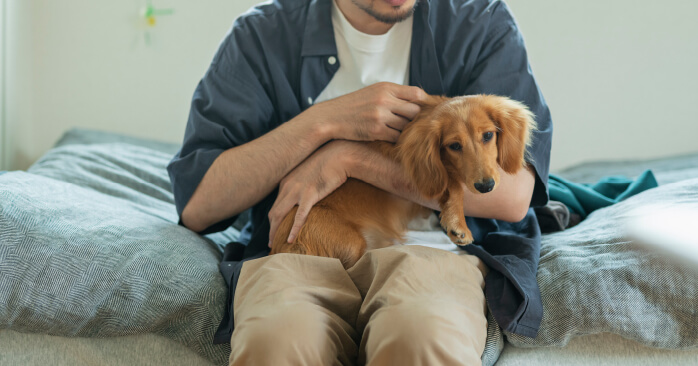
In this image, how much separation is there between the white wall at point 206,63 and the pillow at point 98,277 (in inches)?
66.0

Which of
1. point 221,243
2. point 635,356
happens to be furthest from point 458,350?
point 221,243

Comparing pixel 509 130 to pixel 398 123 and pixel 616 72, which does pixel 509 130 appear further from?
pixel 616 72

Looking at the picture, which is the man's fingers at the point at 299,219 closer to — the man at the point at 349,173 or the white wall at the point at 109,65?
the man at the point at 349,173

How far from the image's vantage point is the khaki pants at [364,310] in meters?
0.96

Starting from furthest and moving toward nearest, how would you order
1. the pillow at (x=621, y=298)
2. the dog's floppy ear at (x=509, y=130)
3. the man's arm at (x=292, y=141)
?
1. the man's arm at (x=292, y=141)
2. the dog's floppy ear at (x=509, y=130)
3. the pillow at (x=621, y=298)

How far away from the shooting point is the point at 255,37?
5.20ft

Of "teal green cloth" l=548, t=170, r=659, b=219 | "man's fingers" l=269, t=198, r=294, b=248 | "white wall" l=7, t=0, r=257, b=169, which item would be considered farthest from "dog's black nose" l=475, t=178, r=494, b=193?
"white wall" l=7, t=0, r=257, b=169

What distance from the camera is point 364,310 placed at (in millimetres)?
1098

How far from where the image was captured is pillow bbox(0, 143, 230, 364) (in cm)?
120

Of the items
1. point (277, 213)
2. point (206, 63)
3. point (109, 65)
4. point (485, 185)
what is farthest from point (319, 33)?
point (109, 65)

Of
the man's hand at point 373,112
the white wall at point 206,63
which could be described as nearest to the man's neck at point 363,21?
the man's hand at point 373,112

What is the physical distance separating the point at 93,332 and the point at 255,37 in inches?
34.3

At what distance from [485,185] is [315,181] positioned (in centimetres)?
43

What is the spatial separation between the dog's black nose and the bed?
282 millimetres
